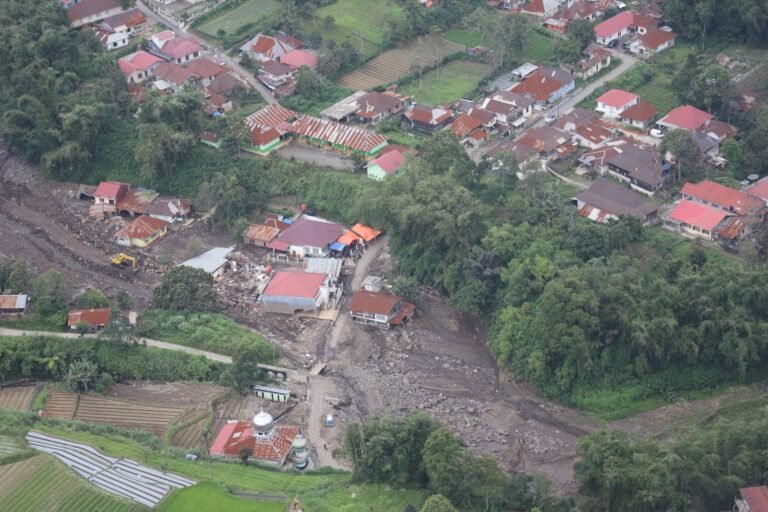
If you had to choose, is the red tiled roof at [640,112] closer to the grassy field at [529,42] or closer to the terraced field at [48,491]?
the grassy field at [529,42]

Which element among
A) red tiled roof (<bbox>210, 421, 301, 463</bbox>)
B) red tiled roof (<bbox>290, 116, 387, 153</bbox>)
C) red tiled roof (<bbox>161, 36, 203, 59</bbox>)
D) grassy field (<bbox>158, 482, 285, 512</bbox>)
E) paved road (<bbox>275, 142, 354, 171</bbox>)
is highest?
red tiled roof (<bbox>161, 36, 203, 59</bbox>)

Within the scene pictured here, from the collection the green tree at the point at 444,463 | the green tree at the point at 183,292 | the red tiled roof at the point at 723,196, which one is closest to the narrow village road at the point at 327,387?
the green tree at the point at 444,463

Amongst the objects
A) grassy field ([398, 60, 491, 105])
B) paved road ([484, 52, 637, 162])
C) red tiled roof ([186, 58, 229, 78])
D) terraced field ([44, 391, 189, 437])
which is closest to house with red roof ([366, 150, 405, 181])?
paved road ([484, 52, 637, 162])

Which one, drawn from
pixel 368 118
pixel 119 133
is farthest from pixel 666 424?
pixel 119 133

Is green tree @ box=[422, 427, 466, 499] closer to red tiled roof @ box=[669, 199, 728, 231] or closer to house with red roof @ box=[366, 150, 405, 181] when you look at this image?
red tiled roof @ box=[669, 199, 728, 231]

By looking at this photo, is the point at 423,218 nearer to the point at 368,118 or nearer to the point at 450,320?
the point at 450,320

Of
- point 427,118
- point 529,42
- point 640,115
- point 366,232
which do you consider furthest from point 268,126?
point 640,115
